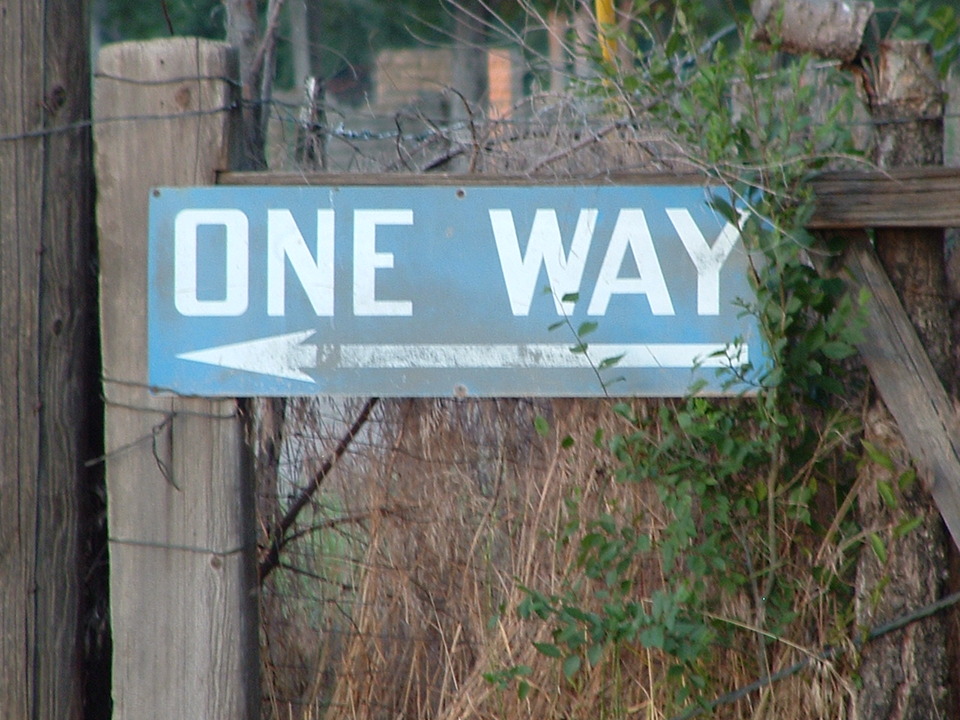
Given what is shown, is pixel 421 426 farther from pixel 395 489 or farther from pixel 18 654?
pixel 18 654

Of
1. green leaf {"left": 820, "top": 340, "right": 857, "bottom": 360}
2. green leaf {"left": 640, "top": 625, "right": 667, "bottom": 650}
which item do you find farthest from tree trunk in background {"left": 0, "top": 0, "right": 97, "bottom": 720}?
green leaf {"left": 820, "top": 340, "right": 857, "bottom": 360}

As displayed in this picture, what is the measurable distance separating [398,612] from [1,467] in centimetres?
108

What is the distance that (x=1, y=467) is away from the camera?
2668 millimetres

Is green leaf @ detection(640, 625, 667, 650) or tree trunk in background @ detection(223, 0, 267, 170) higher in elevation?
tree trunk in background @ detection(223, 0, 267, 170)

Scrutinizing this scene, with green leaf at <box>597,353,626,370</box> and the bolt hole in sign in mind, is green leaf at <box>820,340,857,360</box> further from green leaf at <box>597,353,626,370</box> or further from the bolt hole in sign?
green leaf at <box>597,353,626,370</box>

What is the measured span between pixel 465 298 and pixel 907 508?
1244mm

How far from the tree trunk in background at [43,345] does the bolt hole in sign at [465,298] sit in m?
0.25

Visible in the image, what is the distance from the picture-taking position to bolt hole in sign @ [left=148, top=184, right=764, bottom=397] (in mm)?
2631

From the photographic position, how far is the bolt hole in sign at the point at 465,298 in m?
2.63

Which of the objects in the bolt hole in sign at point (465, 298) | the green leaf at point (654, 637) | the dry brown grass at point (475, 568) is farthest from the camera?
the dry brown grass at point (475, 568)

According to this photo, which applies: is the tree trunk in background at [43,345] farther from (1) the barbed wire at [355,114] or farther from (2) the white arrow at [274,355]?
(2) the white arrow at [274,355]

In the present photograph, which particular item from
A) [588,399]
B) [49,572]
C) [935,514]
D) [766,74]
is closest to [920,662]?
[935,514]

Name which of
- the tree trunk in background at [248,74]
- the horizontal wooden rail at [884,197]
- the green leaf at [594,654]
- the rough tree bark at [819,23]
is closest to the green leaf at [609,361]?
the horizontal wooden rail at [884,197]

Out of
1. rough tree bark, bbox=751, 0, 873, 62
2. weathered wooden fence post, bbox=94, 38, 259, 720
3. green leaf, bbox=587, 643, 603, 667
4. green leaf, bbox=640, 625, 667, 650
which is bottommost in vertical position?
green leaf, bbox=587, 643, 603, 667
